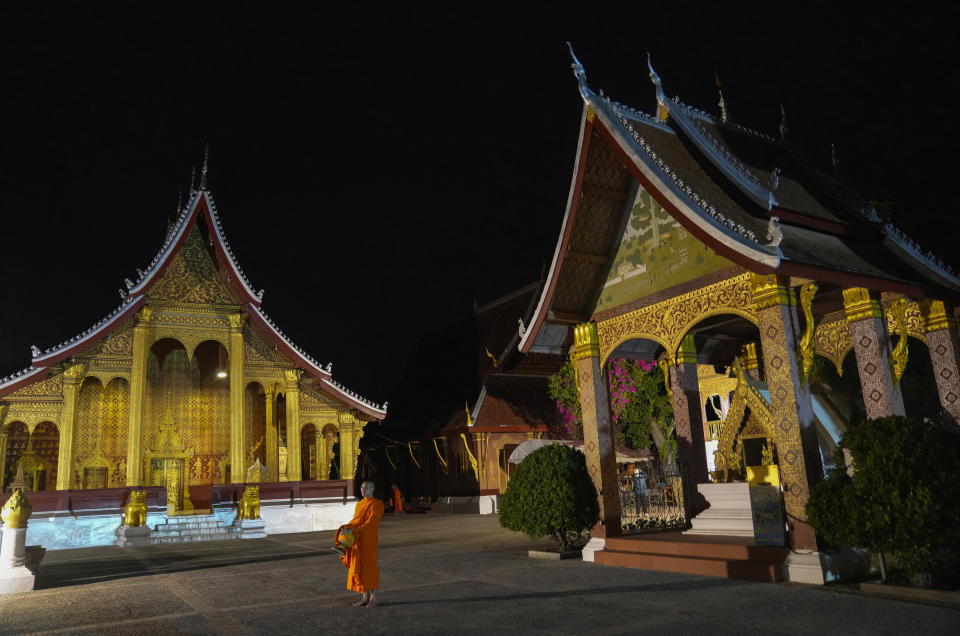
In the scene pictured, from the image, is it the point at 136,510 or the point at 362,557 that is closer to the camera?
the point at 362,557

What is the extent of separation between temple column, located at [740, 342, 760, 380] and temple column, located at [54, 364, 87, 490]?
18052 millimetres

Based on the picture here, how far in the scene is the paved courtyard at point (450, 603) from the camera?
Answer: 5883mm

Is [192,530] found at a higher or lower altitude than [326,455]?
lower

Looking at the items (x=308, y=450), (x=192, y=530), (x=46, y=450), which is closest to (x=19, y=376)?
(x=46, y=450)

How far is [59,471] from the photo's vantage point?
768 inches

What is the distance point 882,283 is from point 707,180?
2.65m

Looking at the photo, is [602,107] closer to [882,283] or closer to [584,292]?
[584,292]

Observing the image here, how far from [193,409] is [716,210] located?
64.5 ft

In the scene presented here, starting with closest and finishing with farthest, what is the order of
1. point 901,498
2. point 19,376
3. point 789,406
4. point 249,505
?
point 901,498 → point 789,406 → point 19,376 → point 249,505

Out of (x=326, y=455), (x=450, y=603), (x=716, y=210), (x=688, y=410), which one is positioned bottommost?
(x=450, y=603)

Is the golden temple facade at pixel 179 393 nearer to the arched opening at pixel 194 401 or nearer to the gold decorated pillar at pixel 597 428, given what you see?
the arched opening at pixel 194 401

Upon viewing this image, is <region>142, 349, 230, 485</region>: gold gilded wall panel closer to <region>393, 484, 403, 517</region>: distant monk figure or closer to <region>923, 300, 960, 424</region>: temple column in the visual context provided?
<region>393, 484, 403, 517</region>: distant monk figure

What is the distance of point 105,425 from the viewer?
2178 centimetres

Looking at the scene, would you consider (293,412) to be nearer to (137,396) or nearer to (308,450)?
(308,450)
